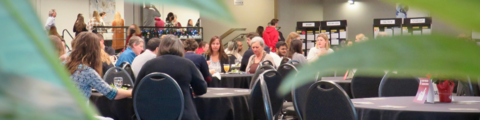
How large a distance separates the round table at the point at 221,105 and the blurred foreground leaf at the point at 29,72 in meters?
4.04

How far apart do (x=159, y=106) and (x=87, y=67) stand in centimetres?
75

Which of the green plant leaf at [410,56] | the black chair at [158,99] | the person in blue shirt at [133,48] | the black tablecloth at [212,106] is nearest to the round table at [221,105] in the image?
the black tablecloth at [212,106]

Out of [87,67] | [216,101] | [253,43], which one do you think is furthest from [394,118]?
[253,43]

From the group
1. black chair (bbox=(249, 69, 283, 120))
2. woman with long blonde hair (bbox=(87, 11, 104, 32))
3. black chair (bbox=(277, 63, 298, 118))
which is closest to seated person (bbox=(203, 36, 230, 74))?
black chair (bbox=(277, 63, 298, 118))

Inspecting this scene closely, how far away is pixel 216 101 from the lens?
13.6 feet

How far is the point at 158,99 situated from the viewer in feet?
12.9

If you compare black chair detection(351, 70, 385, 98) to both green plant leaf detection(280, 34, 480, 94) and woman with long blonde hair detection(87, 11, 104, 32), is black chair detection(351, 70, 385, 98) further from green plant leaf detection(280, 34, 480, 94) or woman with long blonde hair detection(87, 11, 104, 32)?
woman with long blonde hair detection(87, 11, 104, 32)

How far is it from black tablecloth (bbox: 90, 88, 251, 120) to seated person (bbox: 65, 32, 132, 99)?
73 cm

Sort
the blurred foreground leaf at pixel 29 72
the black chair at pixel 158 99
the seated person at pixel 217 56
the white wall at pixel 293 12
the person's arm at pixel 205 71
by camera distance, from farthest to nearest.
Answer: the white wall at pixel 293 12, the seated person at pixel 217 56, the person's arm at pixel 205 71, the black chair at pixel 158 99, the blurred foreground leaf at pixel 29 72

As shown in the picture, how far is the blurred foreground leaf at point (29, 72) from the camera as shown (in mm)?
97

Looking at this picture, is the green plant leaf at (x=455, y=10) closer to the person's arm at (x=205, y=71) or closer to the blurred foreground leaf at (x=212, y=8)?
the blurred foreground leaf at (x=212, y=8)

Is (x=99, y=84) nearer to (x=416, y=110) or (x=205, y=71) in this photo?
→ (x=205, y=71)

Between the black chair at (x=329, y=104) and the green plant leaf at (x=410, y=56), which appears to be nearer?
the green plant leaf at (x=410, y=56)

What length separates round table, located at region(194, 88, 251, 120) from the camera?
4.14 meters
